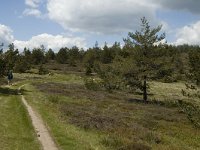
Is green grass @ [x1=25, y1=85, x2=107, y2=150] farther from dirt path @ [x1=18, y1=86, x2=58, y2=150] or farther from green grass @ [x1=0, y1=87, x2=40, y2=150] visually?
green grass @ [x1=0, y1=87, x2=40, y2=150]

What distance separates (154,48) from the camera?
165 feet

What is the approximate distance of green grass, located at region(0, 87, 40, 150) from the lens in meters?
17.0

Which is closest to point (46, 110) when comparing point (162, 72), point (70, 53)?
point (162, 72)

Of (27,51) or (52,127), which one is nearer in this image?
(52,127)

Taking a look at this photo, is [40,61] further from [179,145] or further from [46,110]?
[179,145]

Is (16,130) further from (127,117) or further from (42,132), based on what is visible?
(127,117)

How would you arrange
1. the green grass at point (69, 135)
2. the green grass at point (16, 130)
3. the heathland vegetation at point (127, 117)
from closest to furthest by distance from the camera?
1. the green grass at point (16, 130)
2. the green grass at point (69, 135)
3. the heathland vegetation at point (127, 117)

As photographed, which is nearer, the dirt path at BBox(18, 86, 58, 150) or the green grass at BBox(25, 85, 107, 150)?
the dirt path at BBox(18, 86, 58, 150)

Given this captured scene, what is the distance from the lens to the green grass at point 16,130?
17047 millimetres

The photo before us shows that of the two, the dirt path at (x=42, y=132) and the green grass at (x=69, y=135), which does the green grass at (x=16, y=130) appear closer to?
the dirt path at (x=42, y=132)

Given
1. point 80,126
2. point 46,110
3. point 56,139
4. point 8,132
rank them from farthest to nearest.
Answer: point 46,110
point 80,126
point 8,132
point 56,139

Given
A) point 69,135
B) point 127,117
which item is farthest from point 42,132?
point 127,117

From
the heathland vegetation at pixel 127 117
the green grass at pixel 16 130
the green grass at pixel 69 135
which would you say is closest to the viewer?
the green grass at pixel 16 130

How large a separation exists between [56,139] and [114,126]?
6.99 metres
